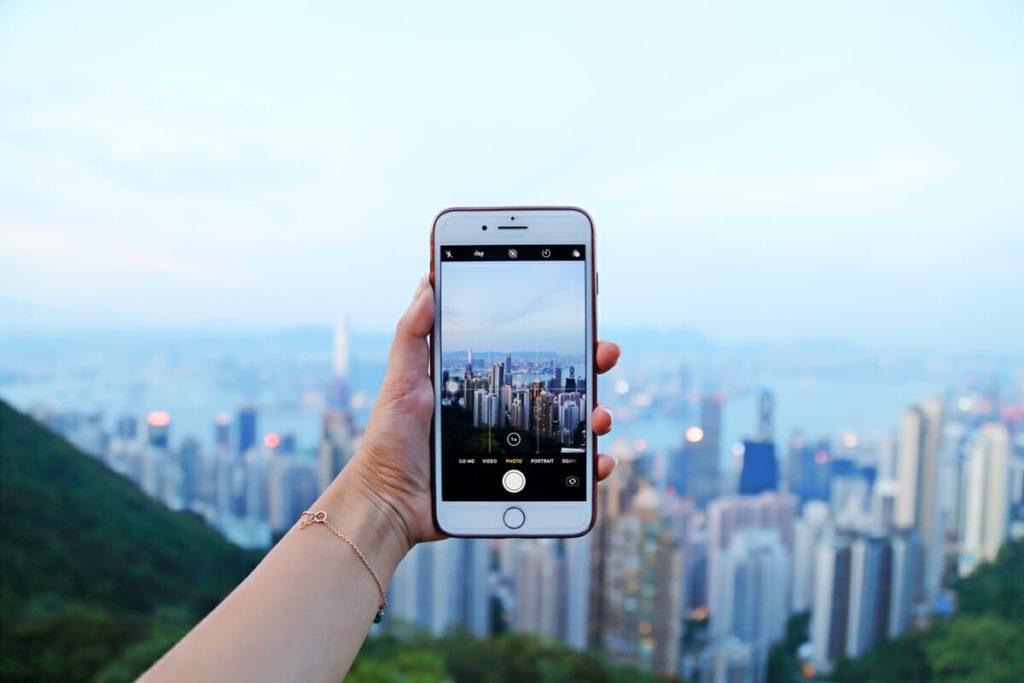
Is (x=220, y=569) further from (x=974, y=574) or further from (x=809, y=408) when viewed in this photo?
(x=974, y=574)

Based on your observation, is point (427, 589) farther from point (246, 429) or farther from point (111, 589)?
point (111, 589)

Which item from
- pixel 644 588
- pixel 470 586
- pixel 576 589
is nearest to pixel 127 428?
pixel 470 586

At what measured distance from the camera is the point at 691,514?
2.94 meters

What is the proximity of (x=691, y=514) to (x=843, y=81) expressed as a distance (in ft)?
5.33

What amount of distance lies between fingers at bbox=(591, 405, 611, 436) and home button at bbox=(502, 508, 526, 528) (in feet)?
0.40

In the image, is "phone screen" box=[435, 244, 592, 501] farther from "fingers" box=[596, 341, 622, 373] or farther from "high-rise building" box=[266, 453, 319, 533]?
"high-rise building" box=[266, 453, 319, 533]

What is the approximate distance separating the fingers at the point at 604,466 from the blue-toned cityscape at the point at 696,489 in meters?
1.87

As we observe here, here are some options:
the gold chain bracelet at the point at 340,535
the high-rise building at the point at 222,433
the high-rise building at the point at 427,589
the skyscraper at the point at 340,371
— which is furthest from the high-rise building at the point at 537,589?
the gold chain bracelet at the point at 340,535

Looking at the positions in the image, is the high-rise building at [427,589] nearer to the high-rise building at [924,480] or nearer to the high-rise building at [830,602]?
the high-rise building at [830,602]

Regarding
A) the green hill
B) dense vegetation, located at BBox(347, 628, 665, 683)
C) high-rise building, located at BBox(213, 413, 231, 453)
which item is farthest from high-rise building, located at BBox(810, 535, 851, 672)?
high-rise building, located at BBox(213, 413, 231, 453)

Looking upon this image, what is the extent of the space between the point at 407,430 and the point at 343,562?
167 mm

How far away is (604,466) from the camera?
33.6 inches

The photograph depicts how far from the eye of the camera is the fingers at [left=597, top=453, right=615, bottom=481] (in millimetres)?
844

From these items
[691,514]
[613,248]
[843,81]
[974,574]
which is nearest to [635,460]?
[691,514]
